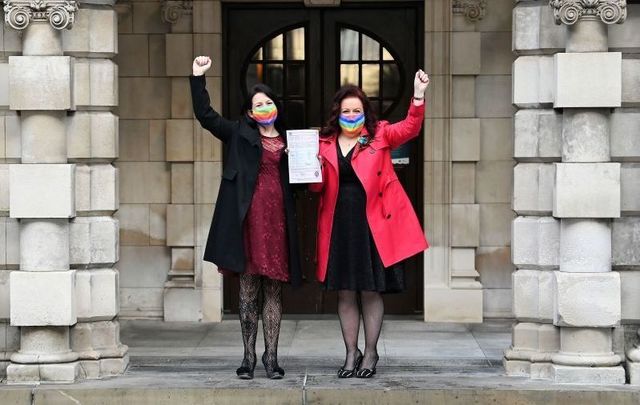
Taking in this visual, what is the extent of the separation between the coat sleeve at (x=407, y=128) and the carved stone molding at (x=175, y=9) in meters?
3.59

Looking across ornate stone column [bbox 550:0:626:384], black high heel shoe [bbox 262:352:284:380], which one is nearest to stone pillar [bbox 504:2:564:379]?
ornate stone column [bbox 550:0:626:384]

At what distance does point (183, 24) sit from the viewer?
1344cm

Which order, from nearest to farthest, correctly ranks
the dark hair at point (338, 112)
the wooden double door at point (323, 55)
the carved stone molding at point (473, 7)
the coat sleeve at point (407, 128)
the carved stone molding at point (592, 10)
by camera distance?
the carved stone molding at point (592, 10), the coat sleeve at point (407, 128), the dark hair at point (338, 112), the carved stone molding at point (473, 7), the wooden double door at point (323, 55)

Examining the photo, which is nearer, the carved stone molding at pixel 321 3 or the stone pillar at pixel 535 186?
the stone pillar at pixel 535 186

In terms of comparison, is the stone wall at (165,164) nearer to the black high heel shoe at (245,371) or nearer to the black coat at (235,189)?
the black high heel shoe at (245,371)

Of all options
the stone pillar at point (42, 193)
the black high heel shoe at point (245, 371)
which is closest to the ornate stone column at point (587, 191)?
the black high heel shoe at point (245, 371)

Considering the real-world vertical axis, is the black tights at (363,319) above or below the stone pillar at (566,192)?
below

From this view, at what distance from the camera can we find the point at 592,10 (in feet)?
33.2

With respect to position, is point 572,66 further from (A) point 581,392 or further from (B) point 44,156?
(B) point 44,156

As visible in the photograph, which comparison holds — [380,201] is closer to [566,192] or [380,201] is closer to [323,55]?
[566,192]

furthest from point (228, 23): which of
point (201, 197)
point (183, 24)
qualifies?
point (201, 197)

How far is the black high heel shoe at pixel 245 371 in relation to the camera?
10484 mm

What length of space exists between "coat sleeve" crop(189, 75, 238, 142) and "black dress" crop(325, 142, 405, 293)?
0.85 meters

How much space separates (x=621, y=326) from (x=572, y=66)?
6.43 ft
